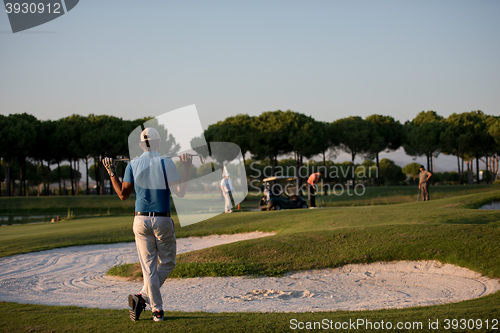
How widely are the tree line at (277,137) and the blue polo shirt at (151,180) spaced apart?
5067 centimetres

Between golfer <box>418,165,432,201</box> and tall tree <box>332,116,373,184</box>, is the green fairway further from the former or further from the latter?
tall tree <box>332,116,373,184</box>

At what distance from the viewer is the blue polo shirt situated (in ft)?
16.5

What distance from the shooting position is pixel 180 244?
48.2 ft

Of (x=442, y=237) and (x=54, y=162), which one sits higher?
(x=54, y=162)

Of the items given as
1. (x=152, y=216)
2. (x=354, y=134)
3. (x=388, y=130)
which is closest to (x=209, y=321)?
(x=152, y=216)

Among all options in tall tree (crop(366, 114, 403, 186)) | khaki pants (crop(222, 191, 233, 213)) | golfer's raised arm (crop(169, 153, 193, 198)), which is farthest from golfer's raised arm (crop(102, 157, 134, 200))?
tall tree (crop(366, 114, 403, 186))

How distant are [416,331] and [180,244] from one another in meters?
11.3

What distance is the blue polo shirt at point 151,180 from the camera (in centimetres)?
503

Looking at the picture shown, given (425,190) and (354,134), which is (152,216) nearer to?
(425,190)

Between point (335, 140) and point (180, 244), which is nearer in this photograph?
point (180, 244)

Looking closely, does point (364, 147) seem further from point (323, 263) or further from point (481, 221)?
point (323, 263)

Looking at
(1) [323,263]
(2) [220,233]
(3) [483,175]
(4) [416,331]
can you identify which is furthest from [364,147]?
(4) [416,331]

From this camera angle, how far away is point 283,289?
7824 millimetres

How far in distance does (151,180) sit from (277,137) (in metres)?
51.7
